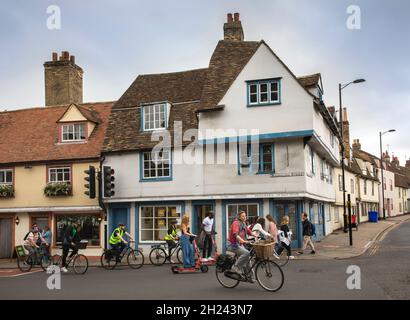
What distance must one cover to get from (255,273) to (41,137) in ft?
63.1

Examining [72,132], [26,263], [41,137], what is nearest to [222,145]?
[72,132]

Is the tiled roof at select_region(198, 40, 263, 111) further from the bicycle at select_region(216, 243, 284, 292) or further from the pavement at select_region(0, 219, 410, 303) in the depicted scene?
the bicycle at select_region(216, 243, 284, 292)

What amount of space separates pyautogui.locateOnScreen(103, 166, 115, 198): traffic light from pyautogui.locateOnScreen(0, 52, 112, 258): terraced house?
2498 millimetres

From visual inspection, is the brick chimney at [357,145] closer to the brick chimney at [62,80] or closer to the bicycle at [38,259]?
the brick chimney at [62,80]

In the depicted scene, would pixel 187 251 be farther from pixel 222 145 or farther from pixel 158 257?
pixel 222 145

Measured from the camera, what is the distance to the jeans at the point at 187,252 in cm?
1568

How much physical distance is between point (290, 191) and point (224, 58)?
8.14 m

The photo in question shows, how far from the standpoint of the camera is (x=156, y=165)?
2373 cm

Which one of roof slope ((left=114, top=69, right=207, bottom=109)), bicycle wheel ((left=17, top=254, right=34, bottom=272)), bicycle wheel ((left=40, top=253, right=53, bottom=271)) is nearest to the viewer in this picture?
bicycle wheel ((left=17, top=254, right=34, bottom=272))

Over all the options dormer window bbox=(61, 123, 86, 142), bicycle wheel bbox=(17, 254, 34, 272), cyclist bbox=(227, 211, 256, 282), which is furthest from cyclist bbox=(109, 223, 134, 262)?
dormer window bbox=(61, 123, 86, 142)

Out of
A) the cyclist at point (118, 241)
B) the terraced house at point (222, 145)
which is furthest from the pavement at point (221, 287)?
the terraced house at point (222, 145)

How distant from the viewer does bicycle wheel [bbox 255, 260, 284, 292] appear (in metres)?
11.3
